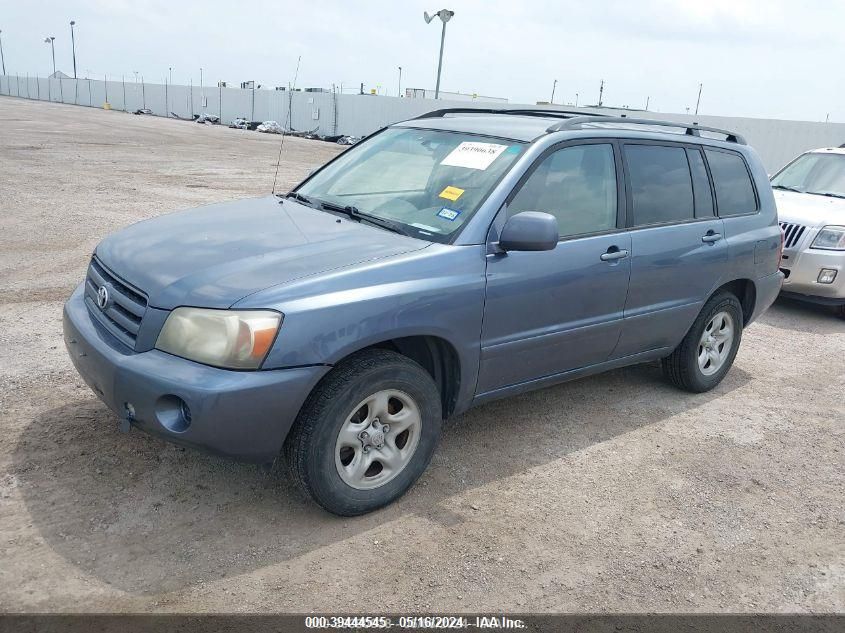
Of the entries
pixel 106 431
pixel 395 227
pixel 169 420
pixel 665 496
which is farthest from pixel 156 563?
pixel 665 496

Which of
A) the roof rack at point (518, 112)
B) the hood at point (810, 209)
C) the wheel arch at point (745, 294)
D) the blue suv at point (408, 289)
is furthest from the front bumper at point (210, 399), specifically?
the hood at point (810, 209)

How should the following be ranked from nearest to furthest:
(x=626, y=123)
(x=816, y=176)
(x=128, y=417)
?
(x=128, y=417) → (x=626, y=123) → (x=816, y=176)

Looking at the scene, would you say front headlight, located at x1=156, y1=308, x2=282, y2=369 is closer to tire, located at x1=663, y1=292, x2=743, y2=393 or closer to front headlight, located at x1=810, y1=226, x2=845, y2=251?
tire, located at x1=663, y1=292, x2=743, y2=393

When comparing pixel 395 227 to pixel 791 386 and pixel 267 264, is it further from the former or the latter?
pixel 791 386

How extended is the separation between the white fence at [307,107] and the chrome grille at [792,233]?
2577mm

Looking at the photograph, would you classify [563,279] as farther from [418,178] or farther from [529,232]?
[418,178]

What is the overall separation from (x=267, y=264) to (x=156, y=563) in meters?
1.33

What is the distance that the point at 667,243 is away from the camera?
463cm

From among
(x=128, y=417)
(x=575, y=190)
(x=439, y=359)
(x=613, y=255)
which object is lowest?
(x=128, y=417)

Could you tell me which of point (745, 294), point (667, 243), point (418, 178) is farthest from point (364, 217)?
point (745, 294)

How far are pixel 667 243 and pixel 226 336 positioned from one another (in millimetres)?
2888

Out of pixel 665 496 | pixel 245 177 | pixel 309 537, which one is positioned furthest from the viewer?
pixel 245 177

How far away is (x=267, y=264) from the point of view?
330cm

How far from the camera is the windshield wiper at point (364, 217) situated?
12.5ft
